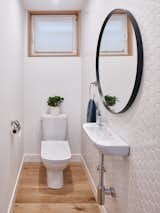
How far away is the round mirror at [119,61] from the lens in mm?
1231

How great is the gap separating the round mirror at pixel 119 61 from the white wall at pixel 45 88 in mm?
1242

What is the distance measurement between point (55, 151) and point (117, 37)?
5.04 feet

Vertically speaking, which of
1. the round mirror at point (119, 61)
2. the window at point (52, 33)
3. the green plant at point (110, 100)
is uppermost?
the window at point (52, 33)

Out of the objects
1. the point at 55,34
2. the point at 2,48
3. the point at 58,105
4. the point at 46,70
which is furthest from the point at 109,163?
the point at 55,34

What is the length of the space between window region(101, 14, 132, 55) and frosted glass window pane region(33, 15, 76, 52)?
1.55 m

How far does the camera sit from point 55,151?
8.70ft

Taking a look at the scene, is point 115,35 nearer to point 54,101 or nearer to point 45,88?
point 54,101

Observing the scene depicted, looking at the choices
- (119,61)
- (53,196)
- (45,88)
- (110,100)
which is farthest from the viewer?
(45,88)

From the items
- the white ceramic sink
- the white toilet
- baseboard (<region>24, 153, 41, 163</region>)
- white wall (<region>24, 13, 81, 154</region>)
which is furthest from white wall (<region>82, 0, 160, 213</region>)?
baseboard (<region>24, 153, 41, 163</region>)

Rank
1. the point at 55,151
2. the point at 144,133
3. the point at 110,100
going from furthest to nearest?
1. the point at 55,151
2. the point at 110,100
3. the point at 144,133

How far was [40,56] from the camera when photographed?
3336mm

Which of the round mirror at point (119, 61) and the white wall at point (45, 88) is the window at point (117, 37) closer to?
the round mirror at point (119, 61)

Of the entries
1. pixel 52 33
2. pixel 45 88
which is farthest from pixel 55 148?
pixel 52 33

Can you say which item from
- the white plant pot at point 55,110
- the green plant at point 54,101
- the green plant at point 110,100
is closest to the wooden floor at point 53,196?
the white plant pot at point 55,110
